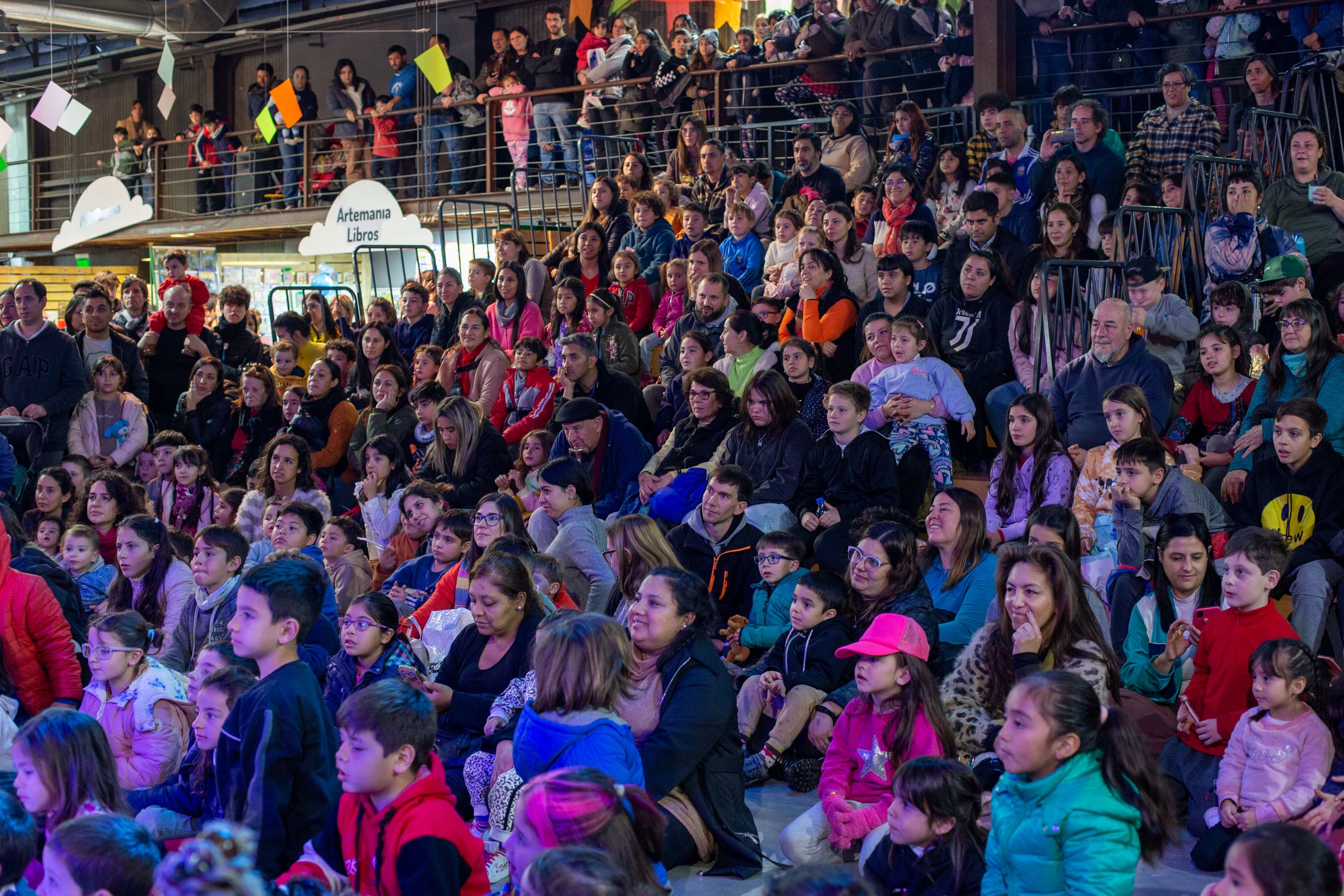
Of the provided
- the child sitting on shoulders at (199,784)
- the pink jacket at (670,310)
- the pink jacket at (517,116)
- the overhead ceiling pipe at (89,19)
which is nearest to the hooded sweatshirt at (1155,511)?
the child sitting on shoulders at (199,784)

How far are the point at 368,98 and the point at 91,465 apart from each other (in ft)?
28.3

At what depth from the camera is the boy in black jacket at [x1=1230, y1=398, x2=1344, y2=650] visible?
4820 millimetres

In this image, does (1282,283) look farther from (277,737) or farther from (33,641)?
(33,641)

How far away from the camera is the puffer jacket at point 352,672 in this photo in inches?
174

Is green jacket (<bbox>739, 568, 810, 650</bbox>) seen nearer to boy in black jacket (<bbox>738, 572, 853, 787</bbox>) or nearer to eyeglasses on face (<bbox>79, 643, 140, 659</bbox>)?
boy in black jacket (<bbox>738, 572, 853, 787</bbox>)

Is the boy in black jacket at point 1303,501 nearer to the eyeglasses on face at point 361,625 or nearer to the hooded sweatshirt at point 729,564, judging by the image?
the hooded sweatshirt at point 729,564

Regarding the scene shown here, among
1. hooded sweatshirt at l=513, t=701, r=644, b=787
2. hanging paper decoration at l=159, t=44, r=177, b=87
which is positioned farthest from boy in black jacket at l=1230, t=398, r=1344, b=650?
hanging paper decoration at l=159, t=44, r=177, b=87

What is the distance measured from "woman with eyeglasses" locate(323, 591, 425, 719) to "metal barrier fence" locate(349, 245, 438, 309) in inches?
298

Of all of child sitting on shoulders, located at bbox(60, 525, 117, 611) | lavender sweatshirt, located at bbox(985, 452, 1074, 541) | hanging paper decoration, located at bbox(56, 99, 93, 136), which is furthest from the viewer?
hanging paper decoration, located at bbox(56, 99, 93, 136)

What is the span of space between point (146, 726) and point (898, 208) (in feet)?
18.1

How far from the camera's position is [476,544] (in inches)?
220

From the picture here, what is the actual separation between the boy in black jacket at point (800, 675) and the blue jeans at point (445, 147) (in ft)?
33.0

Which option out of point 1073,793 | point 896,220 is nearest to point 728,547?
point 1073,793

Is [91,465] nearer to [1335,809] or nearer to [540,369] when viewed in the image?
[540,369]
